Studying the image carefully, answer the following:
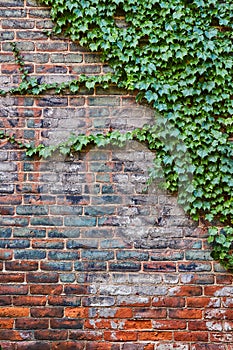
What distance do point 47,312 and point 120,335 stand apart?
0.54 m

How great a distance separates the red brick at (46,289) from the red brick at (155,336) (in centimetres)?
65

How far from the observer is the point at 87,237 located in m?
2.91

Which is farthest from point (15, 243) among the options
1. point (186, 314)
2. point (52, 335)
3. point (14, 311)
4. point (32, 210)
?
point (186, 314)

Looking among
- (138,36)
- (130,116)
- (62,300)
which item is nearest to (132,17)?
(138,36)

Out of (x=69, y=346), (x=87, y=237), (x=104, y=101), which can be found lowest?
(x=69, y=346)

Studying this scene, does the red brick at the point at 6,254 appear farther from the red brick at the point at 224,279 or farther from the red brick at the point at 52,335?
the red brick at the point at 224,279

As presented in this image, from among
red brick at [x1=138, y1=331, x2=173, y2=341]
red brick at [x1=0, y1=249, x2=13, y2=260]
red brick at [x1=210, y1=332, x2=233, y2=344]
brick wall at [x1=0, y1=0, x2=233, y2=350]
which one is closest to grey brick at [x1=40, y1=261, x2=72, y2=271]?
brick wall at [x1=0, y1=0, x2=233, y2=350]

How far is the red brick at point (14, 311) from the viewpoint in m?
2.88

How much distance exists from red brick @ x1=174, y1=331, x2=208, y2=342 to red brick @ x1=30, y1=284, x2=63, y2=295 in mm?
879

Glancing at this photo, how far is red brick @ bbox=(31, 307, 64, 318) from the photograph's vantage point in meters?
2.87

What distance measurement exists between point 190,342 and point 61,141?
1689 millimetres

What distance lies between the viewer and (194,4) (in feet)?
9.53

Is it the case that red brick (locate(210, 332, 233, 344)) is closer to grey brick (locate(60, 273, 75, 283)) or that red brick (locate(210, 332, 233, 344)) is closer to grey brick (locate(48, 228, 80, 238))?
grey brick (locate(60, 273, 75, 283))

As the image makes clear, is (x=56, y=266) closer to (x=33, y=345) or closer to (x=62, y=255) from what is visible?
(x=62, y=255)
